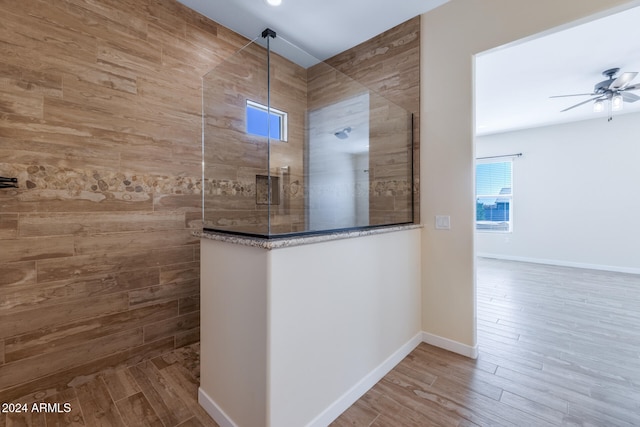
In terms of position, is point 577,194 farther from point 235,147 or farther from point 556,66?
point 235,147

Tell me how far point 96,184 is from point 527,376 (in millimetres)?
3311

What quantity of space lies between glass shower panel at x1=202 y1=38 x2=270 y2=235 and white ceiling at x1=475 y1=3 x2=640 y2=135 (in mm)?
1909

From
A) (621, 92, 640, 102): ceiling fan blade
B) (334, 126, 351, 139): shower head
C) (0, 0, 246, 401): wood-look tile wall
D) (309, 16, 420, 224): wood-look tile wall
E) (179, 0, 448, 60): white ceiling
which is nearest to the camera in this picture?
(0, 0, 246, 401): wood-look tile wall

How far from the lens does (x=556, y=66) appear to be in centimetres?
323

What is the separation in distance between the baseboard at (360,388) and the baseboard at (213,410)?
17.3 inches

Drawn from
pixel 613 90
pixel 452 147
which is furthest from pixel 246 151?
pixel 613 90

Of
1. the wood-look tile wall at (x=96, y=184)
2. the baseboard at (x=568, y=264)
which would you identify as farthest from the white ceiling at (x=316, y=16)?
the baseboard at (x=568, y=264)

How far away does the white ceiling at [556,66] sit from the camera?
100 inches

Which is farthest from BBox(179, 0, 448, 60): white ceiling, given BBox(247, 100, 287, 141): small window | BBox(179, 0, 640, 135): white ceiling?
BBox(247, 100, 287, 141): small window

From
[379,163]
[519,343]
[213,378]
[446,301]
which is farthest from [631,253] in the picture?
[213,378]

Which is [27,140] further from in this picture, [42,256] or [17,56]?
[42,256]

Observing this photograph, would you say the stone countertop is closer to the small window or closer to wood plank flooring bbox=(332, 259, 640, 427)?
the small window

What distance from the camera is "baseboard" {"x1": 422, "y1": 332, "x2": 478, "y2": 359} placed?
217 cm

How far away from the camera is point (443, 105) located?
91.4 inches
